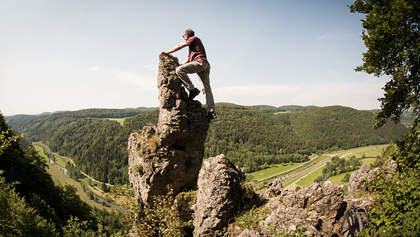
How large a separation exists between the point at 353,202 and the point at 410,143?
4640 mm

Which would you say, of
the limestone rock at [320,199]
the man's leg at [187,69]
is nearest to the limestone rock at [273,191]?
the limestone rock at [320,199]

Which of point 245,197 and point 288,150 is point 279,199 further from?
point 288,150

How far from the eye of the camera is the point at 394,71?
31.1 feet

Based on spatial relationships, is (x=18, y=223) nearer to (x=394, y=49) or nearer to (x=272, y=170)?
(x=394, y=49)

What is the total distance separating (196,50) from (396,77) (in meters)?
9.76

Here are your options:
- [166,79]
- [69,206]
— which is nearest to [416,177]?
[166,79]

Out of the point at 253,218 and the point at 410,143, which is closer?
the point at 253,218

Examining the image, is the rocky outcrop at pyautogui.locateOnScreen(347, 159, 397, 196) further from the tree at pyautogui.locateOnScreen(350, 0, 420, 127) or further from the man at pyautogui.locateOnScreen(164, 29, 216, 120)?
the man at pyautogui.locateOnScreen(164, 29, 216, 120)

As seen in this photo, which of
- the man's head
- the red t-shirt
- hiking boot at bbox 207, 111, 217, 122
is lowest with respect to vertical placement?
hiking boot at bbox 207, 111, 217, 122

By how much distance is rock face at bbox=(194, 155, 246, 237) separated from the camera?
7.59 metres

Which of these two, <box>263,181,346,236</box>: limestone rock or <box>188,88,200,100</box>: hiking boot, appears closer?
<box>263,181,346,236</box>: limestone rock

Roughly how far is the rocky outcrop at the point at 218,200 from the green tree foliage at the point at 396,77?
484 cm

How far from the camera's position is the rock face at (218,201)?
759cm

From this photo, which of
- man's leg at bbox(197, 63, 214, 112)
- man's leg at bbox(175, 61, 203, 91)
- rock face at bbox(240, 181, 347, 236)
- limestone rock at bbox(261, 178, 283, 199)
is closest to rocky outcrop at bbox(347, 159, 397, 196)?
rock face at bbox(240, 181, 347, 236)
